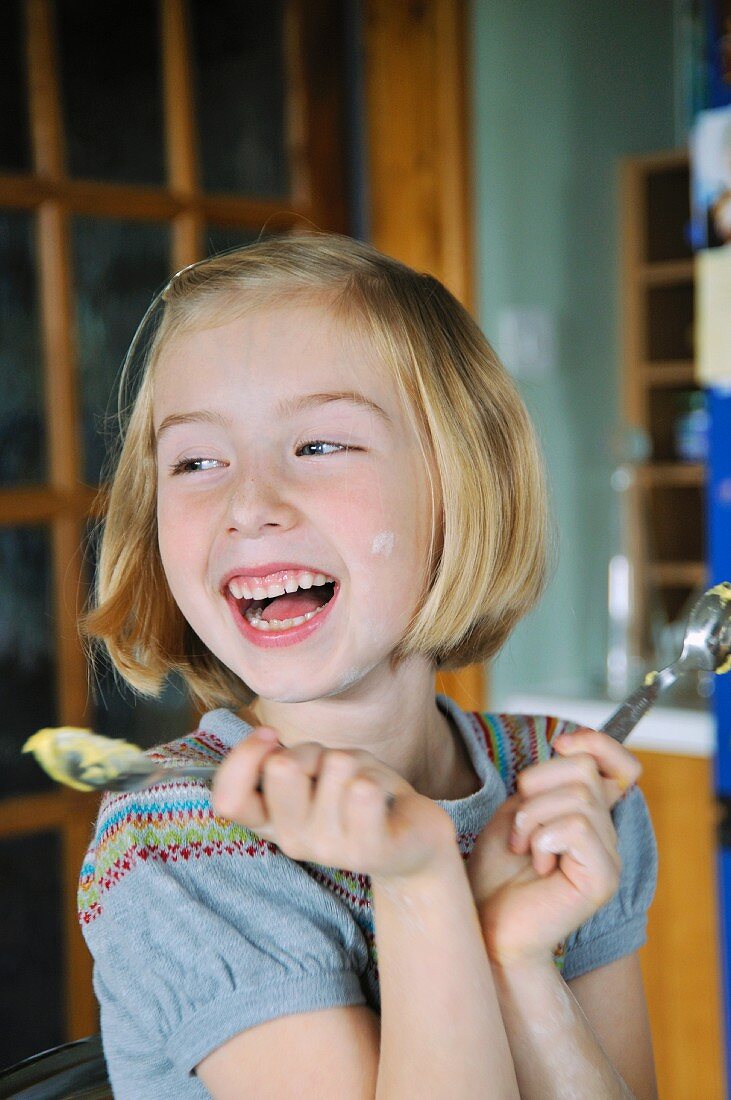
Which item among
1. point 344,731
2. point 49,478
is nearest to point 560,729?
point 344,731

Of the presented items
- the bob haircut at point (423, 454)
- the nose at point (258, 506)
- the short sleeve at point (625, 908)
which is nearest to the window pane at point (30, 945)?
the bob haircut at point (423, 454)

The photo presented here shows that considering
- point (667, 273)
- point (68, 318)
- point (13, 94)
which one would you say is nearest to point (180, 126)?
point (13, 94)

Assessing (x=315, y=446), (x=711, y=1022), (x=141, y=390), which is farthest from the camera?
(x=711, y=1022)

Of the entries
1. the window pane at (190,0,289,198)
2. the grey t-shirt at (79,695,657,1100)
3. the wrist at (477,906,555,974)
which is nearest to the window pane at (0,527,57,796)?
the window pane at (190,0,289,198)

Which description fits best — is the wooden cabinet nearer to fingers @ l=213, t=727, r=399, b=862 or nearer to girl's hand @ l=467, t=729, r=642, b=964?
girl's hand @ l=467, t=729, r=642, b=964

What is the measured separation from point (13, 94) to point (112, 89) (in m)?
0.18

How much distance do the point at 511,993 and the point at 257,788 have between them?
214mm

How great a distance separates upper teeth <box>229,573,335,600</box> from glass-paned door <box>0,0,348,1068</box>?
3.96ft

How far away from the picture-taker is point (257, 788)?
59 centimetres

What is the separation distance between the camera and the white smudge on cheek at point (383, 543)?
2.40ft

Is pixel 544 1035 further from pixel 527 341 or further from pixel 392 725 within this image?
pixel 527 341

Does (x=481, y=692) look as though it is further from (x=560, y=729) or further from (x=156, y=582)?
(x=156, y=582)

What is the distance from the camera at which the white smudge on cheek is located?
0.73 m

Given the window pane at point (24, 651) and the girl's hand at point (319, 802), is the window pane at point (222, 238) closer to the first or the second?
the window pane at point (24, 651)
